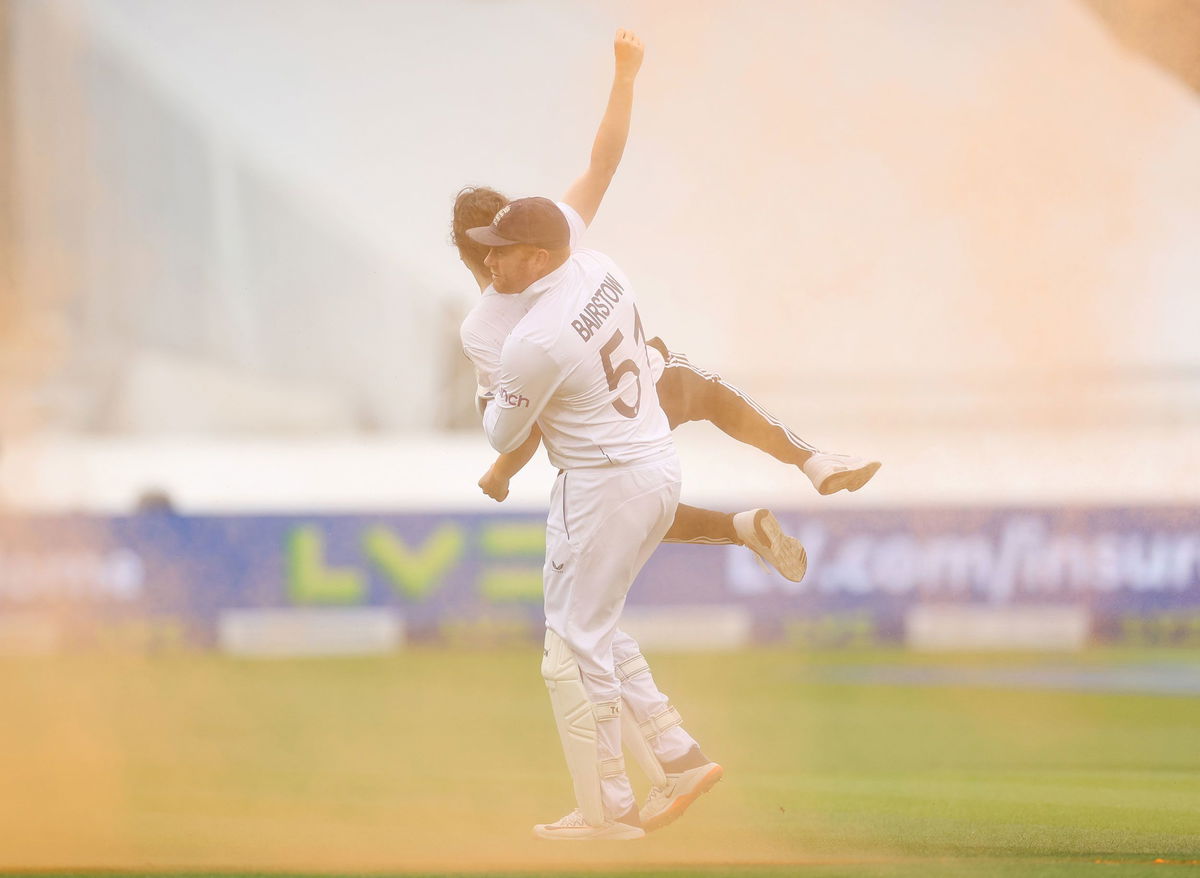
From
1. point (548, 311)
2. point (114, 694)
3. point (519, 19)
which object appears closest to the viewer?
point (548, 311)

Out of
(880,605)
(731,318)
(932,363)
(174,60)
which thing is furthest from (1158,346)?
(174,60)

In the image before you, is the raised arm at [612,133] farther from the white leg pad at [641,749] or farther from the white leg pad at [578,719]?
the white leg pad at [641,749]

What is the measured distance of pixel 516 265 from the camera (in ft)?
14.0

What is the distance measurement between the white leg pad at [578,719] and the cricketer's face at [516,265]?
1140mm

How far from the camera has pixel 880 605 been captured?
1086 centimetres

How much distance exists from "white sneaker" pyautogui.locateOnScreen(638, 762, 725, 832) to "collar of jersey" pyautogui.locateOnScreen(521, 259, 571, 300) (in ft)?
5.61

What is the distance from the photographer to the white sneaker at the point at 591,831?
453 centimetres

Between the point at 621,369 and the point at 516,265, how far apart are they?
0.48m

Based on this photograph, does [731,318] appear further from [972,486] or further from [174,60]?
[174,60]

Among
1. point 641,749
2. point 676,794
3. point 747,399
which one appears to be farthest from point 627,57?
point 676,794

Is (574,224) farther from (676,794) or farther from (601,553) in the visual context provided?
(676,794)

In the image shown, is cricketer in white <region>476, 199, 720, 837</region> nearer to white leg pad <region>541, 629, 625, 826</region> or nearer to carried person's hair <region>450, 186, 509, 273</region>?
white leg pad <region>541, 629, 625, 826</region>

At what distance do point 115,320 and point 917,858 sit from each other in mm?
12076

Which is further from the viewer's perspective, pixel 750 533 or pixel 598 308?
pixel 750 533
